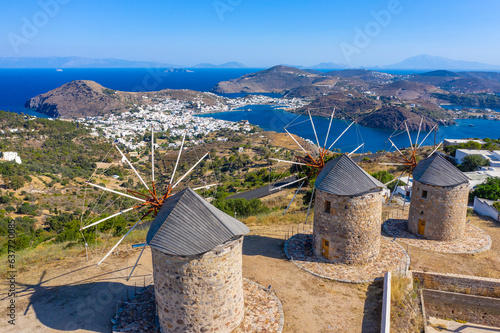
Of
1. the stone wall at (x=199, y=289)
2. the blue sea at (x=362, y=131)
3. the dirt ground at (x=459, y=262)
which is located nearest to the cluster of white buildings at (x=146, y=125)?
the blue sea at (x=362, y=131)

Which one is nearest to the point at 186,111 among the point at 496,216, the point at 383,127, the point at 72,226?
the point at 383,127

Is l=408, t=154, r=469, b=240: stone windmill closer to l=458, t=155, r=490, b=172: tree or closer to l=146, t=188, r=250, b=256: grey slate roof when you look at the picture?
l=146, t=188, r=250, b=256: grey slate roof

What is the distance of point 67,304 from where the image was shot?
1168 cm

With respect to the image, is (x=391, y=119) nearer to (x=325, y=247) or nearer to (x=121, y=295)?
(x=325, y=247)

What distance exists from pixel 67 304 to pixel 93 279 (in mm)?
1894

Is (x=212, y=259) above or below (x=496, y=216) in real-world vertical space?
above

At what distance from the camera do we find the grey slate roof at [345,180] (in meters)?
Result: 13.9

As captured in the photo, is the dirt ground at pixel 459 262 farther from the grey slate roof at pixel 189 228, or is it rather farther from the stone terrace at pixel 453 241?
the grey slate roof at pixel 189 228

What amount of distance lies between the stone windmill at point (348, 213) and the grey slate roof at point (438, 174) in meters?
4.79

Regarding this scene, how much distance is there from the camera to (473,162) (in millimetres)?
35312

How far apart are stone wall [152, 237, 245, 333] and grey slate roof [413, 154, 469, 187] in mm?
12874

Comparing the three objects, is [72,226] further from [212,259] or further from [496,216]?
[496,216]

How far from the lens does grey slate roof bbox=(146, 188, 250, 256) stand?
9.02 meters

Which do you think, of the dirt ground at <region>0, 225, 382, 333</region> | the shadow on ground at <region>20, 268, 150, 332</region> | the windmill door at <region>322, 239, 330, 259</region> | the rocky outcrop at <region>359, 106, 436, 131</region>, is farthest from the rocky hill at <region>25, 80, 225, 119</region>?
the windmill door at <region>322, 239, 330, 259</region>
